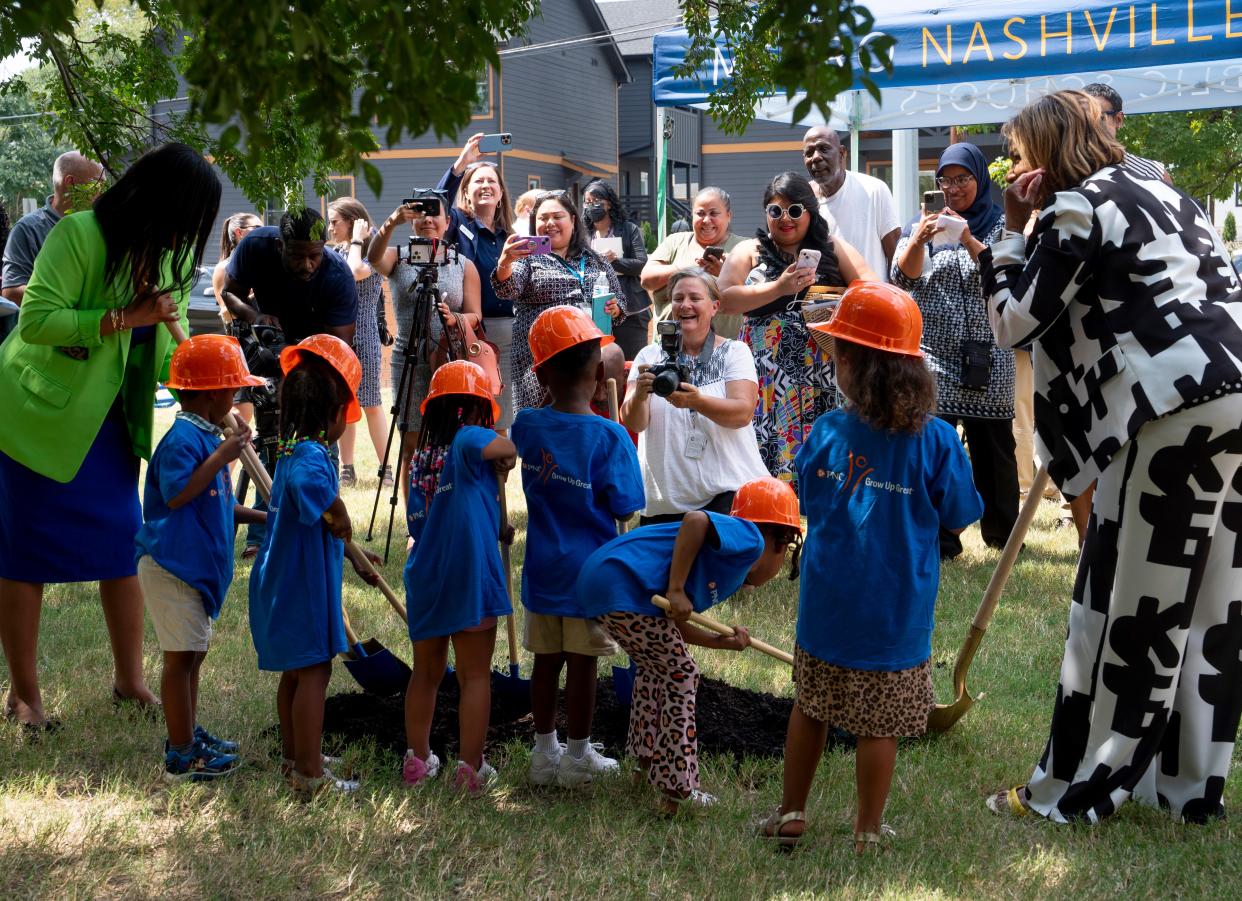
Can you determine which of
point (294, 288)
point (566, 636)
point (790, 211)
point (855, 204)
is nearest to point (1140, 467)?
point (566, 636)

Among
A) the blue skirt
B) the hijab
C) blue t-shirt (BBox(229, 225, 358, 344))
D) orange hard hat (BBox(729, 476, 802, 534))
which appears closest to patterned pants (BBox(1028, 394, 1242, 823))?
orange hard hat (BBox(729, 476, 802, 534))

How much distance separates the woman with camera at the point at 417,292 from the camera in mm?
7512

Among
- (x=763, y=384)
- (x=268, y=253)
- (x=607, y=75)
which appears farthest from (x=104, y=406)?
(x=607, y=75)

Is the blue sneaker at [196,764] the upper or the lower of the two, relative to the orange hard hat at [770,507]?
lower

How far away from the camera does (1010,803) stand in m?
4.08

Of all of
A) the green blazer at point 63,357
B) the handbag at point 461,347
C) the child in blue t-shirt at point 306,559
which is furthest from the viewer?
the handbag at point 461,347

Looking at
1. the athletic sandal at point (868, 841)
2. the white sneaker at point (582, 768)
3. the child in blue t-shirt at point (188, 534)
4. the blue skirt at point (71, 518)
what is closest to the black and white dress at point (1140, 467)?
the athletic sandal at point (868, 841)

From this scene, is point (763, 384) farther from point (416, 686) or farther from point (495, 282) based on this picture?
point (416, 686)

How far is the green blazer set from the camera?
4.34 meters

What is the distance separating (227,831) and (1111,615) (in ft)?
8.82

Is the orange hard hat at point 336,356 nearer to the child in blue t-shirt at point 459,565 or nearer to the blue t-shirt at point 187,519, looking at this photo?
the child in blue t-shirt at point 459,565

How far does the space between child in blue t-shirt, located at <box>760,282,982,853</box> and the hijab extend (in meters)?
3.88

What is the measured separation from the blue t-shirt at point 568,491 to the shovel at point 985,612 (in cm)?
122

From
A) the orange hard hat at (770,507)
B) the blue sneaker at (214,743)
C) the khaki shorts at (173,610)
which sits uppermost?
the orange hard hat at (770,507)
